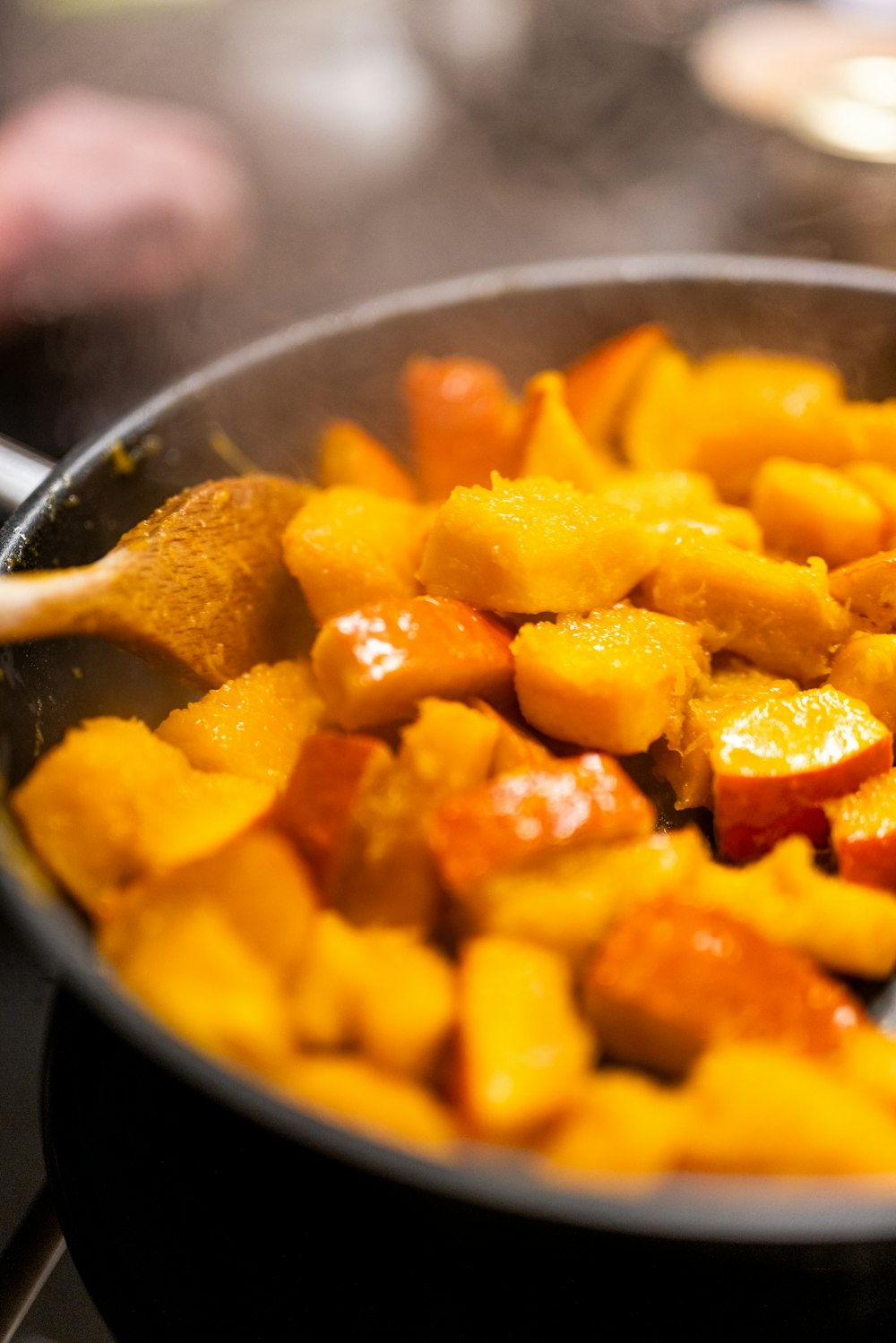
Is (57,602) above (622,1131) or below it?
above

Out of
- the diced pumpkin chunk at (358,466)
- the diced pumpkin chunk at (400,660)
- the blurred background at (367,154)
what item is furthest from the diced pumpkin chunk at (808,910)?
the blurred background at (367,154)

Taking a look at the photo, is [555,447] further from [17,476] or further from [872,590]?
[17,476]

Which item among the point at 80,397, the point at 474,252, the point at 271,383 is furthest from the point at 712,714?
the point at 474,252

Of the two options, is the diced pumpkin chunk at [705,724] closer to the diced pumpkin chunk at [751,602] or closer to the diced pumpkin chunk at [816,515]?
the diced pumpkin chunk at [751,602]

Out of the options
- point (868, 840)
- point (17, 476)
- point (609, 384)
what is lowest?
point (868, 840)

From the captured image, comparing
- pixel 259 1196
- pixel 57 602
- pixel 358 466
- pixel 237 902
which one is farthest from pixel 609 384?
pixel 259 1196

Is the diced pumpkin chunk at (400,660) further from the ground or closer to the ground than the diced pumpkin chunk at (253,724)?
further from the ground

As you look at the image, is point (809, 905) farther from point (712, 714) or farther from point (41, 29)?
point (41, 29)
